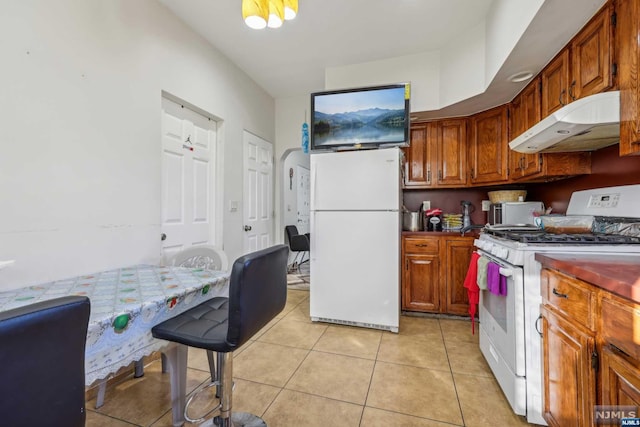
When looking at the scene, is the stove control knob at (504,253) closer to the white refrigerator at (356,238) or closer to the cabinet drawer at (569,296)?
the cabinet drawer at (569,296)

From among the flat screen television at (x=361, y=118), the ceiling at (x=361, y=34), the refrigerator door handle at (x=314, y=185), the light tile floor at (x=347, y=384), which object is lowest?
the light tile floor at (x=347, y=384)

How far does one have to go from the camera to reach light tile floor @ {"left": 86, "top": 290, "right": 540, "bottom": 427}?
151 centimetres

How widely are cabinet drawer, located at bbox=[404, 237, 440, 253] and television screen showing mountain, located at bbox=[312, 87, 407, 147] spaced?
1.06m

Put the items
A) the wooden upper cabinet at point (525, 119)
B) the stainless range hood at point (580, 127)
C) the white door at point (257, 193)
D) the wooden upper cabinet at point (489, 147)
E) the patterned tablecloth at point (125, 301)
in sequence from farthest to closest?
the white door at point (257, 193)
the wooden upper cabinet at point (489, 147)
the wooden upper cabinet at point (525, 119)
the stainless range hood at point (580, 127)
the patterned tablecloth at point (125, 301)

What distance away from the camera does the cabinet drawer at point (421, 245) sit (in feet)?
9.58

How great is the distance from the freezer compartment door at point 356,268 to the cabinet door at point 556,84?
1.37 m

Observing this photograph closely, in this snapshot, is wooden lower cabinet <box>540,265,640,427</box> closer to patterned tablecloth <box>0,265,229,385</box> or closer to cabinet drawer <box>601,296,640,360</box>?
cabinet drawer <box>601,296,640,360</box>

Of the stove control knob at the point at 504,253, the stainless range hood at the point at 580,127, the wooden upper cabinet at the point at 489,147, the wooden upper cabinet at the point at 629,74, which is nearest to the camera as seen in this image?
the wooden upper cabinet at the point at 629,74

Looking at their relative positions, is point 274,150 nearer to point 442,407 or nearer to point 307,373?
point 307,373

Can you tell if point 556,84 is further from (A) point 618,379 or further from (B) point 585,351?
(A) point 618,379

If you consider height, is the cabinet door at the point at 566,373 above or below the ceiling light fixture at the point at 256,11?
below

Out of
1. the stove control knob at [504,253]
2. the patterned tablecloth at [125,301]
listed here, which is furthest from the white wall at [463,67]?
the patterned tablecloth at [125,301]

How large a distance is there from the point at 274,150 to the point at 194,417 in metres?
3.44

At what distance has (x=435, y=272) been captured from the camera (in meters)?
2.92
